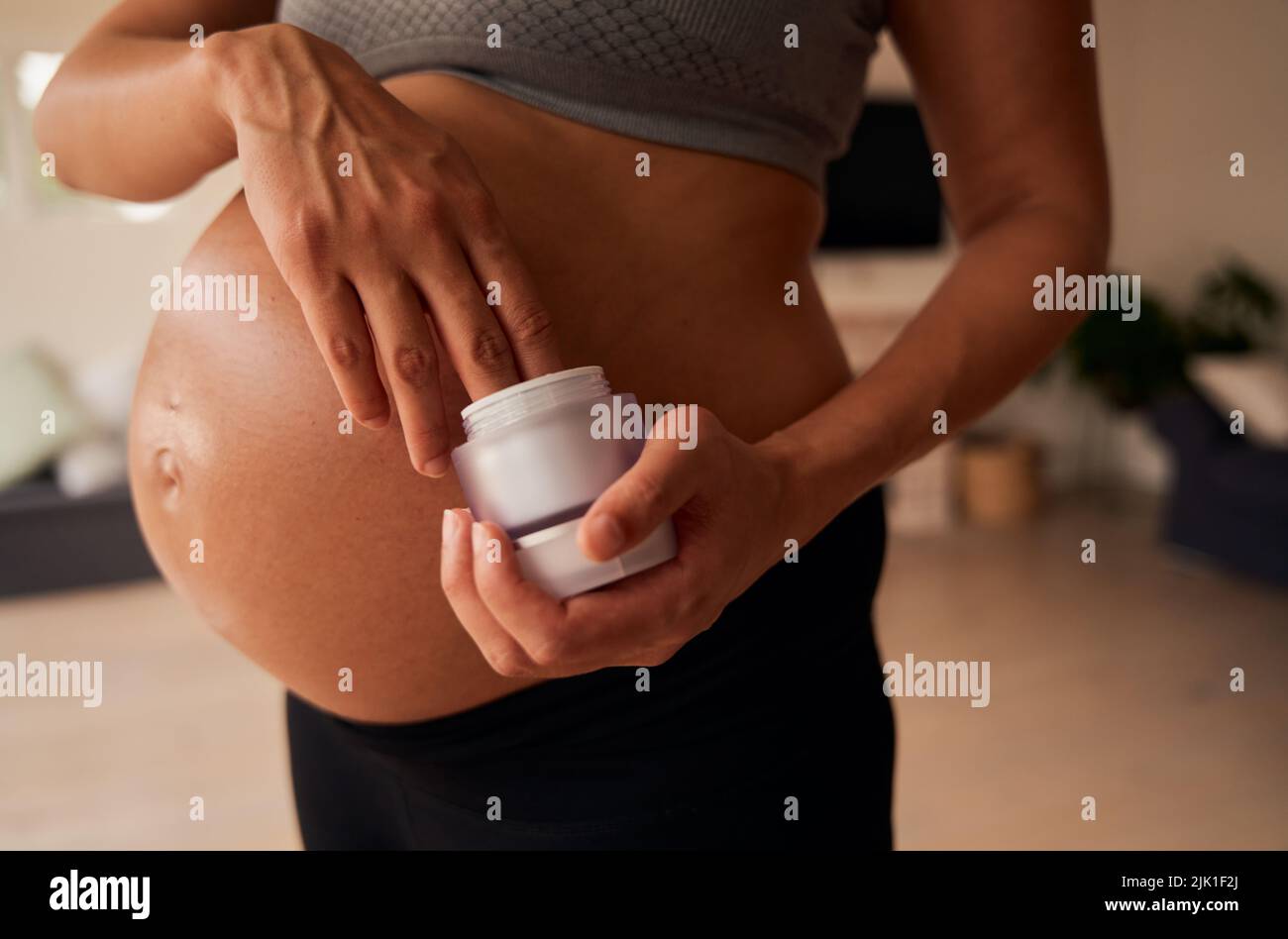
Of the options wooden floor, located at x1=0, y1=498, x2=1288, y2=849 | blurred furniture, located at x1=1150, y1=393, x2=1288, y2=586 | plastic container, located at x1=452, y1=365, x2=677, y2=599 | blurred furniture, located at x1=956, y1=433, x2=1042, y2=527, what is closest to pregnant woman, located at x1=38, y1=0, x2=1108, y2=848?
plastic container, located at x1=452, y1=365, x2=677, y2=599

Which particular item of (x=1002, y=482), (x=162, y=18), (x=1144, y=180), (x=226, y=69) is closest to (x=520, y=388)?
(x=226, y=69)

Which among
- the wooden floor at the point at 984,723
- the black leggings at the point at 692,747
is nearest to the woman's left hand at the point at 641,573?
the black leggings at the point at 692,747

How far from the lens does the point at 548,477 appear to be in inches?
16.3

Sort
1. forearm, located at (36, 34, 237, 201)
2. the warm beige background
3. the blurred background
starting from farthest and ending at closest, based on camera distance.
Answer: the warm beige background
the blurred background
forearm, located at (36, 34, 237, 201)

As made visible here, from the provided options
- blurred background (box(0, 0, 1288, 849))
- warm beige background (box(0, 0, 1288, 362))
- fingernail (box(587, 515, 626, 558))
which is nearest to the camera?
fingernail (box(587, 515, 626, 558))

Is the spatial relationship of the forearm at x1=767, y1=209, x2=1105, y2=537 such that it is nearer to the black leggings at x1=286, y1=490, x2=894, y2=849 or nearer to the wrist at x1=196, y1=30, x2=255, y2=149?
the black leggings at x1=286, y1=490, x2=894, y2=849

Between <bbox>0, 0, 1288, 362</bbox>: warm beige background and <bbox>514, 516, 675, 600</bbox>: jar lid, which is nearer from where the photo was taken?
<bbox>514, 516, 675, 600</bbox>: jar lid

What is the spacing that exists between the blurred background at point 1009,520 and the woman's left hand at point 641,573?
1880 millimetres

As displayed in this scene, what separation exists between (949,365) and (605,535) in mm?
304

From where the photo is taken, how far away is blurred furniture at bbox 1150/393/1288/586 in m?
3.18

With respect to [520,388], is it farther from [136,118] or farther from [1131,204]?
[1131,204]

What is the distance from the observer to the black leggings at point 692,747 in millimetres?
582

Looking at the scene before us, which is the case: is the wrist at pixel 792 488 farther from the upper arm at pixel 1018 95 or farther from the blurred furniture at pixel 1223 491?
the blurred furniture at pixel 1223 491

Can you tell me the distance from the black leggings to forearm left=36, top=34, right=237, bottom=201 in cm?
36
